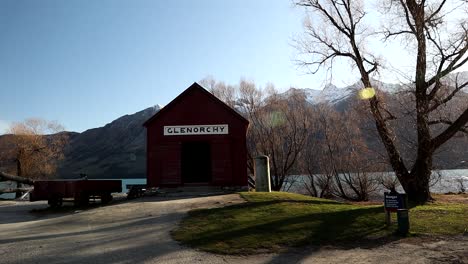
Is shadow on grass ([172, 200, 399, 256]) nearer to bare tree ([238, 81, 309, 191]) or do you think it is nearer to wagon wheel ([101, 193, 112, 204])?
wagon wheel ([101, 193, 112, 204])

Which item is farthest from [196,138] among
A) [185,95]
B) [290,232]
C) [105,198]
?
[290,232]

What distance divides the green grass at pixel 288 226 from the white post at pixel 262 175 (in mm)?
6846

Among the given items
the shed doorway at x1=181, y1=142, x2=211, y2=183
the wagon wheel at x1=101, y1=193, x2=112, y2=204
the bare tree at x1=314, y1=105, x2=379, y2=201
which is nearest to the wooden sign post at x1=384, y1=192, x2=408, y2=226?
the wagon wheel at x1=101, y1=193, x2=112, y2=204

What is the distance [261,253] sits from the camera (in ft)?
31.4

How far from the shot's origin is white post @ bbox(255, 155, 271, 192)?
23.0 metres

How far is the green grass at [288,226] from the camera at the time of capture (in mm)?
10547

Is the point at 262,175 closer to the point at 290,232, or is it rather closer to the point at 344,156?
the point at 290,232

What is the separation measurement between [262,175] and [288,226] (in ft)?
36.1

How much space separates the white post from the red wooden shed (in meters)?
1.02

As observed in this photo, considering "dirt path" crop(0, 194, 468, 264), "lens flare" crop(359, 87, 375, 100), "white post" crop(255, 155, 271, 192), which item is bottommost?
"dirt path" crop(0, 194, 468, 264)

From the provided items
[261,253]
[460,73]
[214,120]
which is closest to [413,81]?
[460,73]

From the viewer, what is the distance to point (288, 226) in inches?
478

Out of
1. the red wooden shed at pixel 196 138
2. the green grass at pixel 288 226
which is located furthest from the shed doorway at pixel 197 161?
the green grass at pixel 288 226

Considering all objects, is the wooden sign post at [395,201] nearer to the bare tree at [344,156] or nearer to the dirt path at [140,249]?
the dirt path at [140,249]
